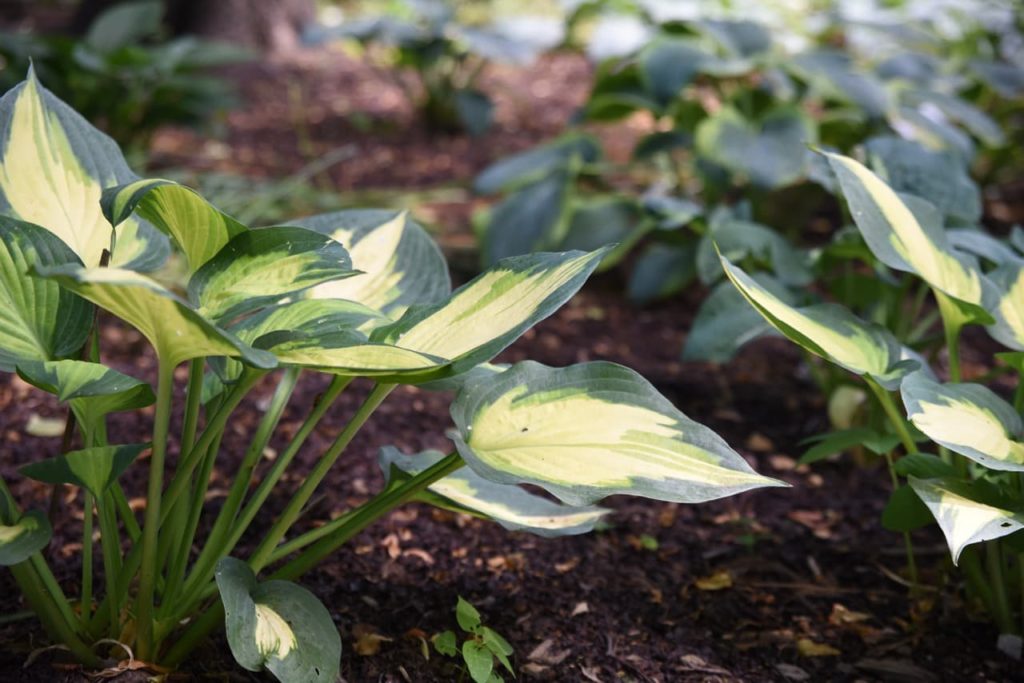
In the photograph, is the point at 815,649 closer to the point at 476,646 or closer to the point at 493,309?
the point at 476,646

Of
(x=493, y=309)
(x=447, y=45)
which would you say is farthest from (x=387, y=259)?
(x=447, y=45)

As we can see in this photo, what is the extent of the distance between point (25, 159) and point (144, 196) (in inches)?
10.4

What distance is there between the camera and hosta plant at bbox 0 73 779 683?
2.93 ft

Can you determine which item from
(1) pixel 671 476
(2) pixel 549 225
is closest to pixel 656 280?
(2) pixel 549 225

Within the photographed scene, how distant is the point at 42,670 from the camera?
106 cm

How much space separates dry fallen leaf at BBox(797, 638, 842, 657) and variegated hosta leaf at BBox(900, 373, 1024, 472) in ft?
1.25

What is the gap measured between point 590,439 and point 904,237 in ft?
1.87

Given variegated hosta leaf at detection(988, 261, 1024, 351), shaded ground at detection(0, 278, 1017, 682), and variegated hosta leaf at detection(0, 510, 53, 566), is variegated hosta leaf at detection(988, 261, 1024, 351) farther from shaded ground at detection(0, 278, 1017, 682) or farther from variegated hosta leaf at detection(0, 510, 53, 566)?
variegated hosta leaf at detection(0, 510, 53, 566)

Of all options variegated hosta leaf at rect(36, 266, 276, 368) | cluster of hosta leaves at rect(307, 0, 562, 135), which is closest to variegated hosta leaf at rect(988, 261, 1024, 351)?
variegated hosta leaf at rect(36, 266, 276, 368)

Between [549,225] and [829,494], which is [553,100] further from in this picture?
[829,494]

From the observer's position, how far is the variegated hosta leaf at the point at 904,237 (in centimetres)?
125

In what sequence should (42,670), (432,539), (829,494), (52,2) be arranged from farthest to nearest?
1. (52,2)
2. (829,494)
3. (432,539)
4. (42,670)

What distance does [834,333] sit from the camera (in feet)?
4.09

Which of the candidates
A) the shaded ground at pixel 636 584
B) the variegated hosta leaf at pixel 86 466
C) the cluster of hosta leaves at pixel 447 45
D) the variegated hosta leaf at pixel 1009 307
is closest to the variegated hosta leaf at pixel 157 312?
the variegated hosta leaf at pixel 86 466
